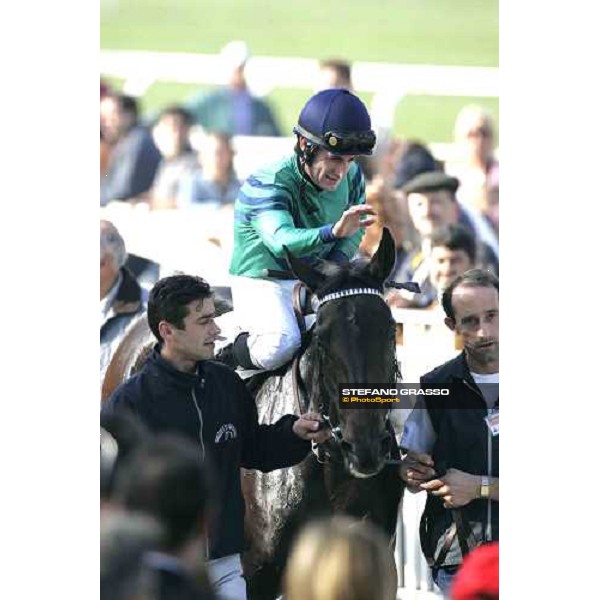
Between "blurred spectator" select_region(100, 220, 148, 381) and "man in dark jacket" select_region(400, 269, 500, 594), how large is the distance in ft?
3.44

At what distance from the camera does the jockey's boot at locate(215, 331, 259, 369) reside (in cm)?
521

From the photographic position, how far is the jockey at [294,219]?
5.16 meters

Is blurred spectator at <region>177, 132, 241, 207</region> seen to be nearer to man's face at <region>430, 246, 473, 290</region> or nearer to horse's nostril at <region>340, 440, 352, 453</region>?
man's face at <region>430, 246, 473, 290</region>

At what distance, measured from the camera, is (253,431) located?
5242mm

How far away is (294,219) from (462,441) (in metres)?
0.98

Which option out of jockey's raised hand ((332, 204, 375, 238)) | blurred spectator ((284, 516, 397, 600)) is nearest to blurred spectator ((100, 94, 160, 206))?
jockey's raised hand ((332, 204, 375, 238))

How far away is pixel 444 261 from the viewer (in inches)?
210

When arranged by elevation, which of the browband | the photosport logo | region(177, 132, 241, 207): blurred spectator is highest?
Result: region(177, 132, 241, 207): blurred spectator

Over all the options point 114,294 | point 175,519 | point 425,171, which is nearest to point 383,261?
point 425,171

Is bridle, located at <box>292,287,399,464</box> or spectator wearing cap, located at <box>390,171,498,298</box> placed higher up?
spectator wearing cap, located at <box>390,171,498,298</box>

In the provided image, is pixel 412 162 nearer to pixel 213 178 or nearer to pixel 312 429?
pixel 213 178

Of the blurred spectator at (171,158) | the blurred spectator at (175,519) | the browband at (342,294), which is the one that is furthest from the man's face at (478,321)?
the blurred spectator at (175,519)

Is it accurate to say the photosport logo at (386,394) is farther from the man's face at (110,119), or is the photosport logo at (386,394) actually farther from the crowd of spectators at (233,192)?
the man's face at (110,119)
